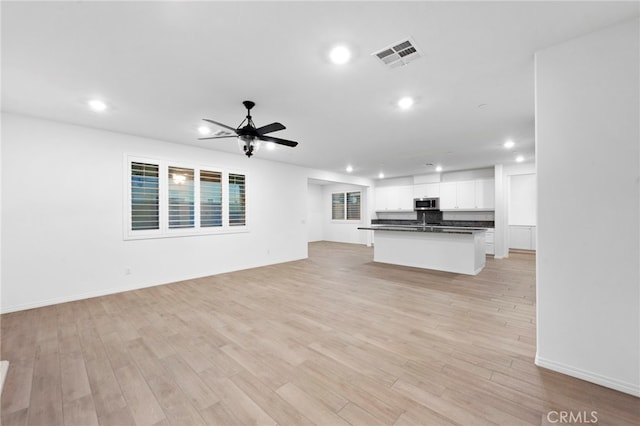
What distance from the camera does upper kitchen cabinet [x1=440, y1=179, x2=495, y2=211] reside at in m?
7.95

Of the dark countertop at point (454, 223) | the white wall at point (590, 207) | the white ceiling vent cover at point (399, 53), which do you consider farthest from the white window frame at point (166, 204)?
the dark countertop at point (454, 223)

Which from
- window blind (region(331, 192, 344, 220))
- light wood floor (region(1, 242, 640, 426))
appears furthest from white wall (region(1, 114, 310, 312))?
window blind (region(331, 192, 344, 220))

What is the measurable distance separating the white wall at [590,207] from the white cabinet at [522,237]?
7822mm

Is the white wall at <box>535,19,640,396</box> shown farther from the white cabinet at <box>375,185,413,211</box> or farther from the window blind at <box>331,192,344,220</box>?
the window blind at <box>331,192,344,220</box>

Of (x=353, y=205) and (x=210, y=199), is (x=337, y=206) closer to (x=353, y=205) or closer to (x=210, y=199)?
(x=353, y=205)

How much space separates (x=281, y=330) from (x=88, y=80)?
133 inches

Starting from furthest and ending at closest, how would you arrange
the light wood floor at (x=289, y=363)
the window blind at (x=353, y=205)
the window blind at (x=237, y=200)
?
the window blind at (x=353, y=205) < the window blind at (x=237, y=200) < the light wood floor at (x=289, y=363)

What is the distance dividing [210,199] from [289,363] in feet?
14.2

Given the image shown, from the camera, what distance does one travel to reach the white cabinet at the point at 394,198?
9625mm

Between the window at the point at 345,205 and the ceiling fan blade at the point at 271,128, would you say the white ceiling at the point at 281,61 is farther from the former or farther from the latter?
the window at the point at 345,205

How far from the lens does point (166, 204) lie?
497 centimetres

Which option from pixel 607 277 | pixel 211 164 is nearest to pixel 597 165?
pixel 607 277

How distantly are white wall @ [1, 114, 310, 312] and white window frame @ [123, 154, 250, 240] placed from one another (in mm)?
85

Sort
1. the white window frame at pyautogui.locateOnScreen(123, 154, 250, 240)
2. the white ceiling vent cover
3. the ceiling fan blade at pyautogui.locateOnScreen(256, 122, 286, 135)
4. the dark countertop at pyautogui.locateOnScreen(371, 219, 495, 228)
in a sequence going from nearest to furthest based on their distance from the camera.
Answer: the white ceiling vent cover, the ceiling fan blade at pyautogui.locateOnScreen(256, 122, 286, 135), the white window frame at pyautogui.locateOnScreen(123, 154, 250, 240), the dark countertop at pyautogui.locateOnScreen(371, 219, 495, 228)
